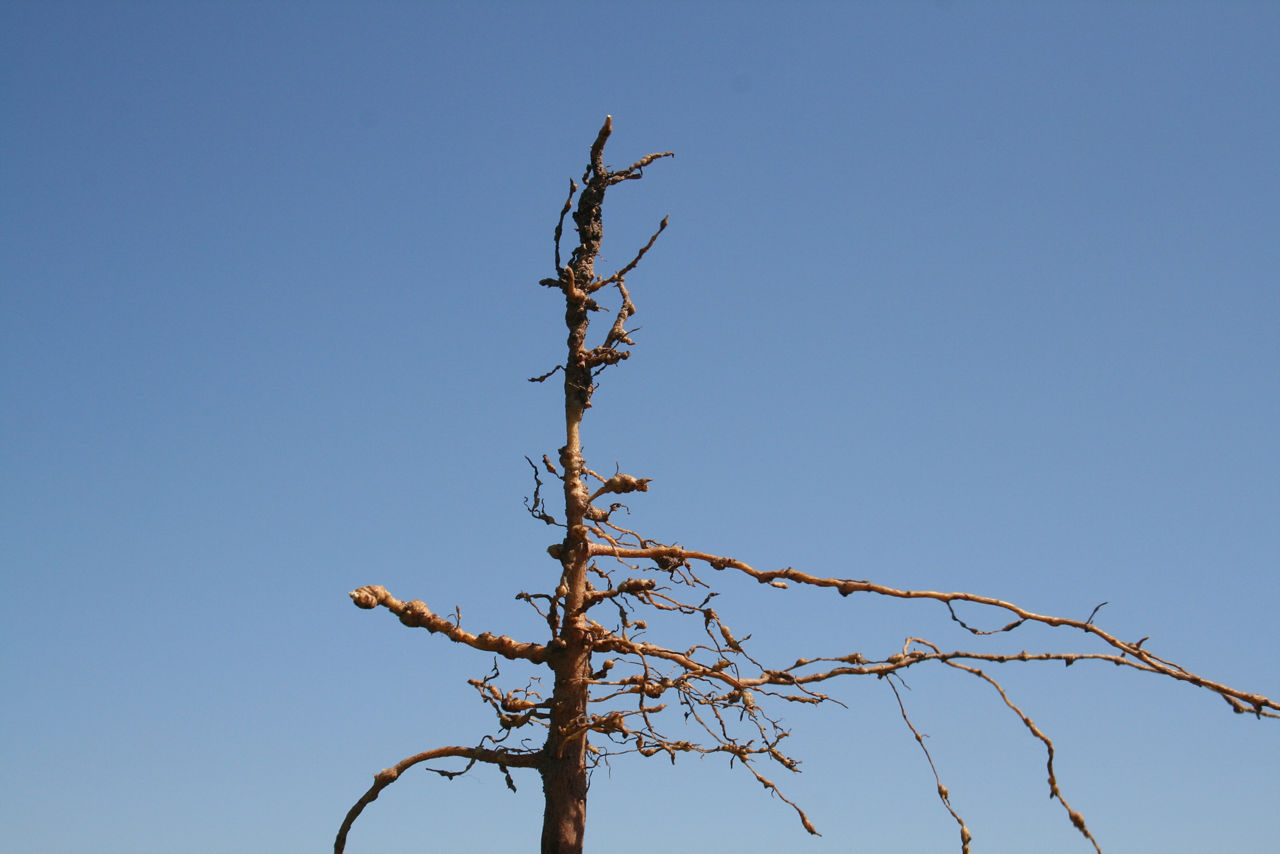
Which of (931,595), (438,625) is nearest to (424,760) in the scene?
(438,625)

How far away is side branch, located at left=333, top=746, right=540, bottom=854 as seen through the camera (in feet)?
17.2

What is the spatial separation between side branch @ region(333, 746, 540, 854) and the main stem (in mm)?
130

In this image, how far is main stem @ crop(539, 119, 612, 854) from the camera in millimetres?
5133

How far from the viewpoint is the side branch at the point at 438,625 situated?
4.92 metres

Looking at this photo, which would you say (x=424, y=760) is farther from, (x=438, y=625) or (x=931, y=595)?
(x=931, y=595)

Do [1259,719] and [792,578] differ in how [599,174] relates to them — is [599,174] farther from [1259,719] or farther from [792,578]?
[1259,719]

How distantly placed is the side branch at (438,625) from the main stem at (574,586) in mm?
145

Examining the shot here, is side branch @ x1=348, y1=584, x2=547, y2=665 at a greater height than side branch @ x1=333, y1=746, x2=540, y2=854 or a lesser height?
greater

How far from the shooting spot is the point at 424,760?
531cm

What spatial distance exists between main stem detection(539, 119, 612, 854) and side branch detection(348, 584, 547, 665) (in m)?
0.14

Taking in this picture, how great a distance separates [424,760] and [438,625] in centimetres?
69

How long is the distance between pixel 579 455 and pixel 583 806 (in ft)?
5.79

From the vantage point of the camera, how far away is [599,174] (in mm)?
5953

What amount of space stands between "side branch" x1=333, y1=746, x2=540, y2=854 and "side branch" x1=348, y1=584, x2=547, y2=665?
0.47 metres
